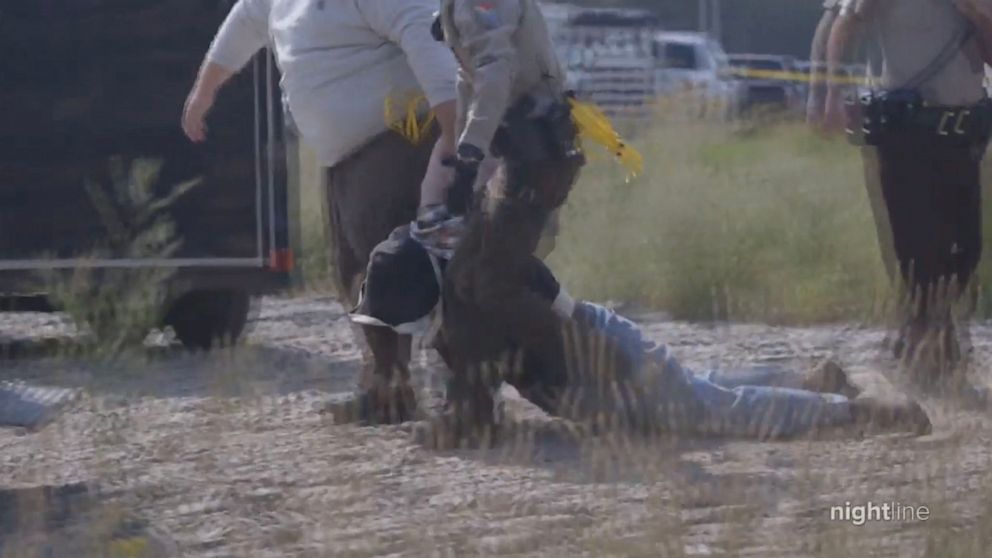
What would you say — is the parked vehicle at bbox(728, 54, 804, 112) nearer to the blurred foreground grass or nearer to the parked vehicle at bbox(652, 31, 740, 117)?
the parked vehicle at bbox(652, 31, 740, 117)

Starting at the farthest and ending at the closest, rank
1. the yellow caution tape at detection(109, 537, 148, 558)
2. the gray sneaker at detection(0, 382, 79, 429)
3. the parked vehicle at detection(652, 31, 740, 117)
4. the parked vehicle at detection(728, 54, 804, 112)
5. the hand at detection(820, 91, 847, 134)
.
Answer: the parked vehicle at detection(652, 31, 740, 117) → the parked vehicle at detection(728, 54, 804, 112) → the hand at detection(820, 91, 847, 134) → the gray sneaker at detection(0, 382, 79, 429) → the yellow caution tape at detection(109, 537, 148, 558)

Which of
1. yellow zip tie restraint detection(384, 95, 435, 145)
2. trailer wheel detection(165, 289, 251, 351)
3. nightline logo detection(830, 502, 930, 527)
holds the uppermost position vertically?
yellow zip tie restraint detection(384, 95, 435, 145)

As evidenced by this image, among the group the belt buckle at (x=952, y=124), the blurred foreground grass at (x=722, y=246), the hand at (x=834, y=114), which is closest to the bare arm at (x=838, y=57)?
the hand at (x=834, y=114)

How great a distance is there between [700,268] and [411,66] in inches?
→ 167

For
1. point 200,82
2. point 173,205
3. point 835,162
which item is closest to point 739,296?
point 173,205

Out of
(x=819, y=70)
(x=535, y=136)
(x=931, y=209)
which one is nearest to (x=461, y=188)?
(x=535, y=136)

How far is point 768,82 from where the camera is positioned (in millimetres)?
33188

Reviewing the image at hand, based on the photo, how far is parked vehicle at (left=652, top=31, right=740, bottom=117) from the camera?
103ft

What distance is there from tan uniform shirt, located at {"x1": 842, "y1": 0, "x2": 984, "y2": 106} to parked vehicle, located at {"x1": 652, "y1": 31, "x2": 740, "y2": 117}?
22980 millimetres

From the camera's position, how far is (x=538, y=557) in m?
5.03

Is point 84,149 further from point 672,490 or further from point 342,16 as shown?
point 672,490

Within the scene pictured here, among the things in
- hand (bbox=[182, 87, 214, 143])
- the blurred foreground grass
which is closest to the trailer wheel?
the blurred foreground grass

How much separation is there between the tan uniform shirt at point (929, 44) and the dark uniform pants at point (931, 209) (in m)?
Result: 0.16

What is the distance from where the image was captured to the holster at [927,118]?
7.42m
